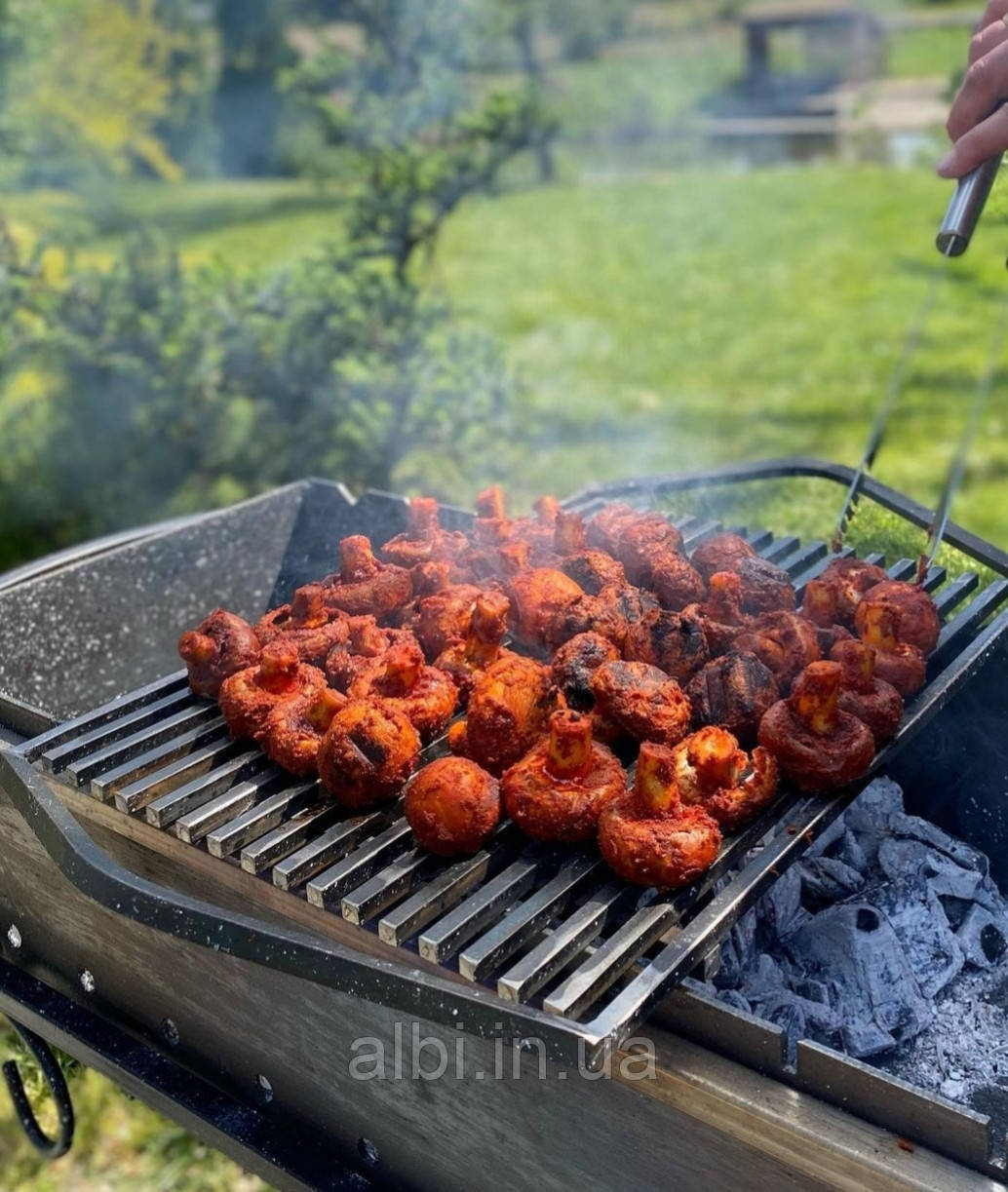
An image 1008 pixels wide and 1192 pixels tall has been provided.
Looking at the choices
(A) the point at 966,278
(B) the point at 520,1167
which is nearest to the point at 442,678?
(B) the point at 520,1167

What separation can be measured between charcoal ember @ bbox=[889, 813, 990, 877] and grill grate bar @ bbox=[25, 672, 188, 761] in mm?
1413

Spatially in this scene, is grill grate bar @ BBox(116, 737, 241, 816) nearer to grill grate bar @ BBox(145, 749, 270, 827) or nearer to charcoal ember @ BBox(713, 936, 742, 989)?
grill grate bar @ BBox(145, 749, 270, 827)

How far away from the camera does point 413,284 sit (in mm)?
6086

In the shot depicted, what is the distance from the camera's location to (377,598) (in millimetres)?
2523

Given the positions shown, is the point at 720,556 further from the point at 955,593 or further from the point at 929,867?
→ the point at 929,867

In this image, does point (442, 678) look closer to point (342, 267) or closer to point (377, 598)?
point (377, 598)

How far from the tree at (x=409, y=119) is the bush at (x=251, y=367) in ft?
1.33

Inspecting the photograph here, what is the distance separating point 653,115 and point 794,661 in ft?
49.2

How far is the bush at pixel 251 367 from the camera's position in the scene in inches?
221

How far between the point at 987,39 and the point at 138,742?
218cm

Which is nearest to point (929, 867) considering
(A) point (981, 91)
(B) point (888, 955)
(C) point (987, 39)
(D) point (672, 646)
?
(B) point (888, 955)

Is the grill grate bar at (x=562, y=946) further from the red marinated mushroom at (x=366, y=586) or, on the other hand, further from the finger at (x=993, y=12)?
the finger at (x=993, y=12)

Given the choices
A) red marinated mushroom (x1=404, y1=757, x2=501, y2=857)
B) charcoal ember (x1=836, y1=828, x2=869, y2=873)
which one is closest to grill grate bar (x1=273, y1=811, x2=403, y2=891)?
red marinated mushroom (x1=404, y1=757, x2=501, y2=857)

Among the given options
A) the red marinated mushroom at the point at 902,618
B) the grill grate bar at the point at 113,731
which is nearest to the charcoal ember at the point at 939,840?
the red marinated mushroom at the point at 902,618
